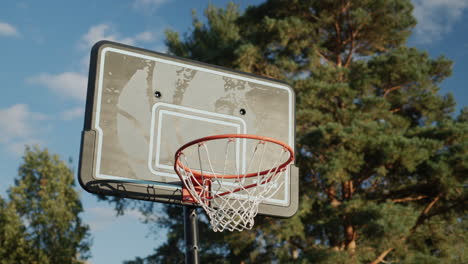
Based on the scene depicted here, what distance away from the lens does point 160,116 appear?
146 inches

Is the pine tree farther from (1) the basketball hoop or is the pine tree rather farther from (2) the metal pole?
(2) the metal pole

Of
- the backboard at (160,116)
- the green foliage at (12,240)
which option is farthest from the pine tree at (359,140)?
the green foliage at (12,240)

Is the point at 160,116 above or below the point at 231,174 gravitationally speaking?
above

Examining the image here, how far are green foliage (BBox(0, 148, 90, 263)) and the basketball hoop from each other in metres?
12.9

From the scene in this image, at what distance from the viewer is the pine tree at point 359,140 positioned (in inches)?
348

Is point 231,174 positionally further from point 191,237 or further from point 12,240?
point 12,240

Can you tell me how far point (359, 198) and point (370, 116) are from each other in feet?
5.38

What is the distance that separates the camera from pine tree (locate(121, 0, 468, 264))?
885 cm

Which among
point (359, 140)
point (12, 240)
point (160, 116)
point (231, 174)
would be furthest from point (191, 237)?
point (12, 240)

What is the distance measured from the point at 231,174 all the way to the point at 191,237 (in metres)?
0.55

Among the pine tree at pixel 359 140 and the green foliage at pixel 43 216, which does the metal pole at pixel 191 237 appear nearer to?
the pine tree at pixel 359 140

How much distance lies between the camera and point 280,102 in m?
4.15

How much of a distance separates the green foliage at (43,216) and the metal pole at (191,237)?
42.1 feet

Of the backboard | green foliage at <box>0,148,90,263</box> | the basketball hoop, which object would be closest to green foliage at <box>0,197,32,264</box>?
green foliage at <box>0,148,90,263</box>
